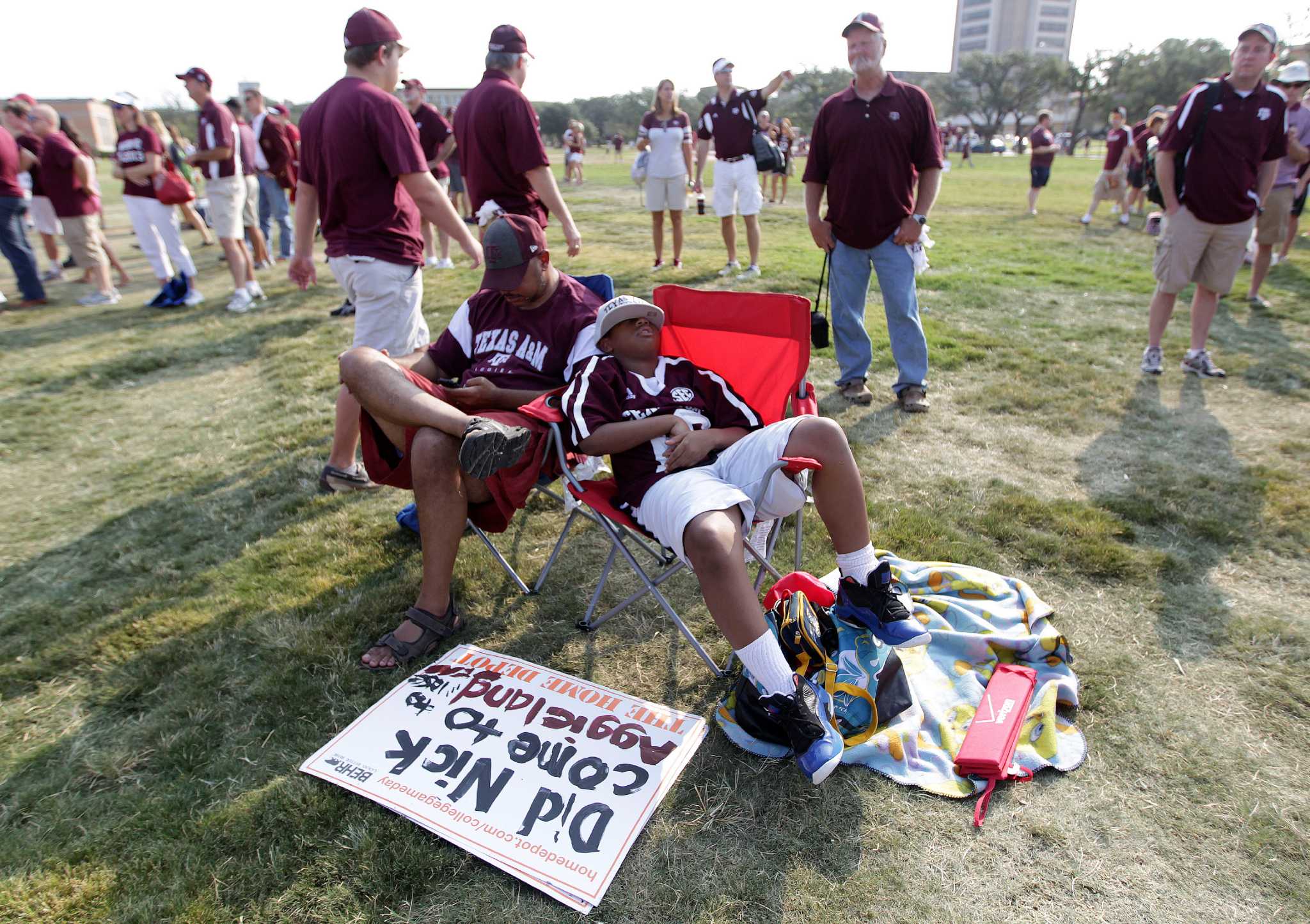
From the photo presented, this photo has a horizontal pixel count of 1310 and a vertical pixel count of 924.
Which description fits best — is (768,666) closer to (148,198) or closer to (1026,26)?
Result: (148,198)

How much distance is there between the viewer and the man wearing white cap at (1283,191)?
6.53 m

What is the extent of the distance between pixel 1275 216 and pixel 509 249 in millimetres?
7729

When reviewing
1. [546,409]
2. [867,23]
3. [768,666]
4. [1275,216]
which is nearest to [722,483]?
[768,666]

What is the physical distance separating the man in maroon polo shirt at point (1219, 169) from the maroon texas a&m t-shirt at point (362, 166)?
4.73 metres

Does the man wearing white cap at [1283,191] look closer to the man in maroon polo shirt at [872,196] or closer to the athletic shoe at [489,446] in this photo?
the man in maroon polo shirt at [872,196]

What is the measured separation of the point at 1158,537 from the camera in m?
3.30

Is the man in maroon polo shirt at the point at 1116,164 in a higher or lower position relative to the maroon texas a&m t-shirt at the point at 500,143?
lower

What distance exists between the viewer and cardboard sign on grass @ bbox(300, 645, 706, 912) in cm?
194

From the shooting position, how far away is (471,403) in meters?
2.94

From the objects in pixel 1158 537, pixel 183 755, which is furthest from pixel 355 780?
pixel 1158 537

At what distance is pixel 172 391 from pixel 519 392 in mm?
4546

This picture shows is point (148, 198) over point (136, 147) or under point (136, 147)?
under

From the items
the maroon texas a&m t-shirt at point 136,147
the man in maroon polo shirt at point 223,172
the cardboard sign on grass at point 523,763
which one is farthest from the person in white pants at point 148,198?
the cardboard sign on grass at point 523,763

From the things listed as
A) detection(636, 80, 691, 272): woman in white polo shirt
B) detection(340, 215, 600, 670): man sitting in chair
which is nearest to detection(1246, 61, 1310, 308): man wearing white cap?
detection(636, 80, 691, 272): woman in white polo shirt
